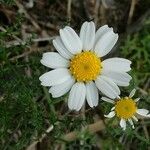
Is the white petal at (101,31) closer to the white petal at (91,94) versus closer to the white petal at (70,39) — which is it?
the white petal at (70,39)

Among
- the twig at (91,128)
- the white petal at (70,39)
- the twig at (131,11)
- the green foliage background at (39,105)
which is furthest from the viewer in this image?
the twig at (131,11)

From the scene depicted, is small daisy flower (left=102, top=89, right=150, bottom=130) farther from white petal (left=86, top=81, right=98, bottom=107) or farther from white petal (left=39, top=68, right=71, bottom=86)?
white petal (left=39, top=68, right=71, bottom=86)

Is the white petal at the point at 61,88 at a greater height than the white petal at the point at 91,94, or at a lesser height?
A: greater

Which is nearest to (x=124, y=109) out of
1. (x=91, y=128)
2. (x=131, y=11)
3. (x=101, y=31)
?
(x=101, y=31)

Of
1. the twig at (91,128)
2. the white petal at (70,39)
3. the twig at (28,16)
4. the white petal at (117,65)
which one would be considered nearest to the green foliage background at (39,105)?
the twig at (91,128)

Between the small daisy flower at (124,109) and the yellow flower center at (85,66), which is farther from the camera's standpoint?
the small daisy flower at (124,109)

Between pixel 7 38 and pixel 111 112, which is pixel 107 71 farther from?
pixel 7 38
